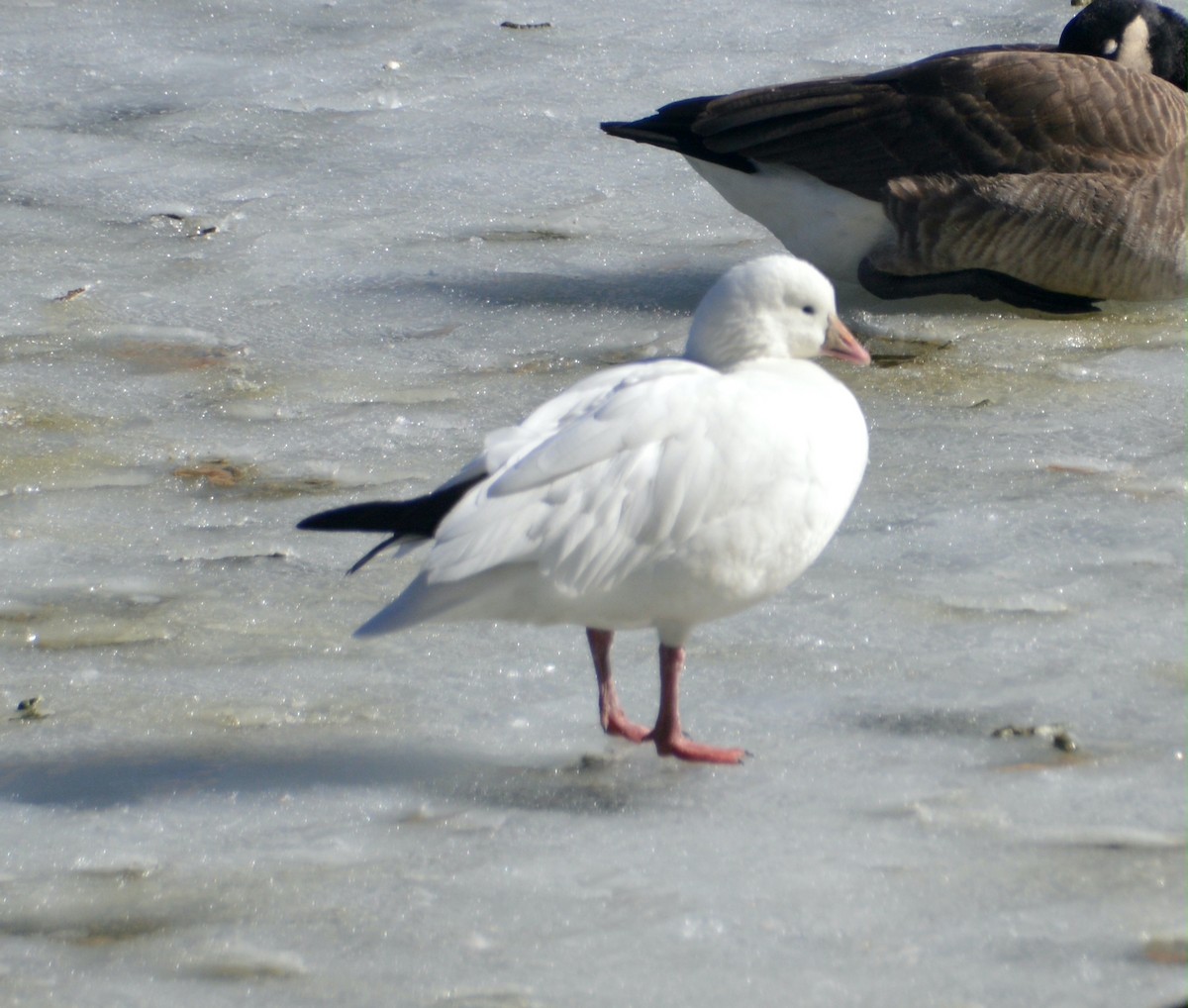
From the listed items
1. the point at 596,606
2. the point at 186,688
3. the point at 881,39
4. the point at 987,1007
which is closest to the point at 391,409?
the point at 186,688

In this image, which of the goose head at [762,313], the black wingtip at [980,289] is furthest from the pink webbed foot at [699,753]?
the black wingtip at [980,289]

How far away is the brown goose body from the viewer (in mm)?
5484

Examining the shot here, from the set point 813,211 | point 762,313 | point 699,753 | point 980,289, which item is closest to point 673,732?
point 699,753

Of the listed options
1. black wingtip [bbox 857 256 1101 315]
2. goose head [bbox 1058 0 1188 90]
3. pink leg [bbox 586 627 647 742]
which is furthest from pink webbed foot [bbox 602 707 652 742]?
goose head [bbox 1058 0 1188 90]

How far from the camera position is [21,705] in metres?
3.10

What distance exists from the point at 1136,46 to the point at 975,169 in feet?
3.55

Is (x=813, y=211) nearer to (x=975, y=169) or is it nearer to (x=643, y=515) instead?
(x=975, y=169)

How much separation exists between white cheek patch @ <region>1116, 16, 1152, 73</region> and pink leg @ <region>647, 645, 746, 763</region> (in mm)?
4053

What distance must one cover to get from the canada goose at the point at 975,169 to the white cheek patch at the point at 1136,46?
0.40 meters

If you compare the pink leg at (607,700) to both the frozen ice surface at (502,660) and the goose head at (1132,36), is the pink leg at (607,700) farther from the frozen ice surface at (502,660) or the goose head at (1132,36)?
the goose head at (1132,36)

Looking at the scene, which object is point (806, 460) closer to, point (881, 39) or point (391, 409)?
point (391, 409)

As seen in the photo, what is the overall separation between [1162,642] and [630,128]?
Result: 323cm

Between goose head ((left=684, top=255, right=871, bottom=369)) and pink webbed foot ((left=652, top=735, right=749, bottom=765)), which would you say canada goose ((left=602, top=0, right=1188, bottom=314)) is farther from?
pink webbed foot ((left=652, top=735, right=749, bottom=765))

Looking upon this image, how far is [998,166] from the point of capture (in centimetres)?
555
